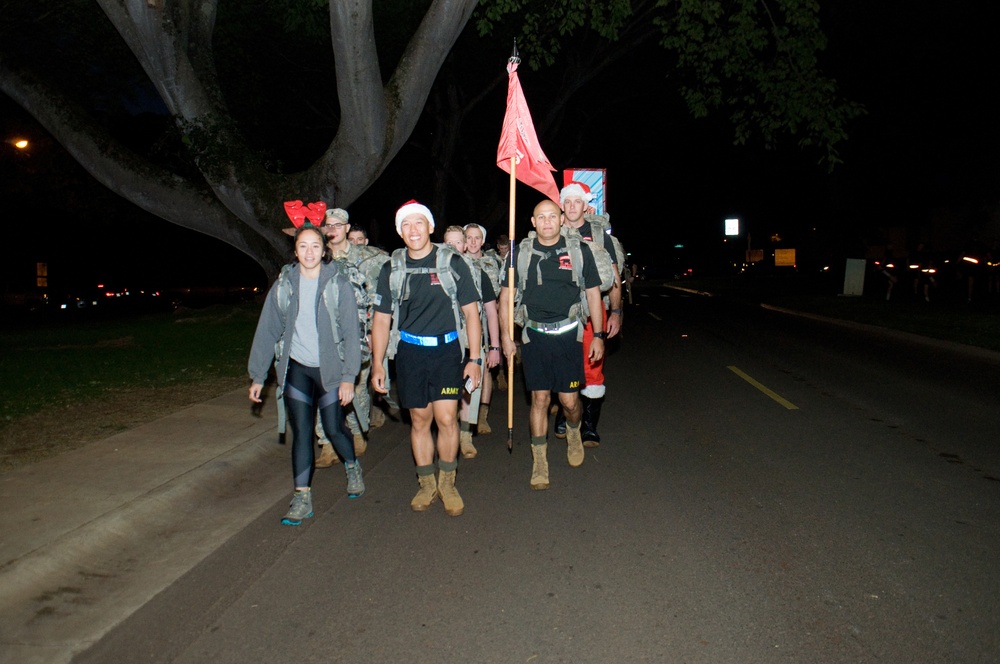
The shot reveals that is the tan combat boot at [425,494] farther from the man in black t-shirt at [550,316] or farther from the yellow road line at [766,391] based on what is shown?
the yellow road line at [766,391]

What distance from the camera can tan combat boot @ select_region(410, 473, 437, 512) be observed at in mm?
5656

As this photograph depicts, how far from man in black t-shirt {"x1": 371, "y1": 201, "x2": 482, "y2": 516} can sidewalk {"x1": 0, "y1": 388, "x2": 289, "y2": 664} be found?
1.33 m

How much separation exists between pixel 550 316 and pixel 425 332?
115 centimetres

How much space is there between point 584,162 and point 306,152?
41.6 feet

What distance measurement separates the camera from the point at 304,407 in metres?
5.46

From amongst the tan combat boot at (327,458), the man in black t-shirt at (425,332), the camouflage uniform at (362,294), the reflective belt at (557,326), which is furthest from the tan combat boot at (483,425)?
the man in black t-shirt at (425,332)

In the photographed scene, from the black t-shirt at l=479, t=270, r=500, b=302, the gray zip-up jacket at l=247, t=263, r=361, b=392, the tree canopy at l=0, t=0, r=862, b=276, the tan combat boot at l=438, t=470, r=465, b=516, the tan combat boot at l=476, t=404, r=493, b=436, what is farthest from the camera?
the tree canopy at l=0, t=0, r=862, b=276

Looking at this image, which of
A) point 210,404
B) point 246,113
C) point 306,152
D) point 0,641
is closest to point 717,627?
point 0,641

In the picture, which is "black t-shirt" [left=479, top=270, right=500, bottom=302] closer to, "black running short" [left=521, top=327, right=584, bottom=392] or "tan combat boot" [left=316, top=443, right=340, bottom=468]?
"black running short" [left=521, top=327, right=584, bottom=392]

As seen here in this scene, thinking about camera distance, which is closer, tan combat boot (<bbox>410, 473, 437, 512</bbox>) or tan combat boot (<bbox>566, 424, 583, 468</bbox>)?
tan combat boot (<bbox>410, 473, 437, 512</bbox>)

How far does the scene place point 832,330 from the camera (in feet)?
61.8

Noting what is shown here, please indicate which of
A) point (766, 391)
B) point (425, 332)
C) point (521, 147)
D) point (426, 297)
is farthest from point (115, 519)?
point (766, 391)

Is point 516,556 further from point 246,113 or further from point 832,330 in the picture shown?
point 246,113

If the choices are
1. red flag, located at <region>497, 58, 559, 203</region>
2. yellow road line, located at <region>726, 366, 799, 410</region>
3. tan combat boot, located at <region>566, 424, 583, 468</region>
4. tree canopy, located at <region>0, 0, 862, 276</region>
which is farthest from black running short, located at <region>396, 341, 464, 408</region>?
tree canopy, located at <region>0, 0, 862, 276</region>
